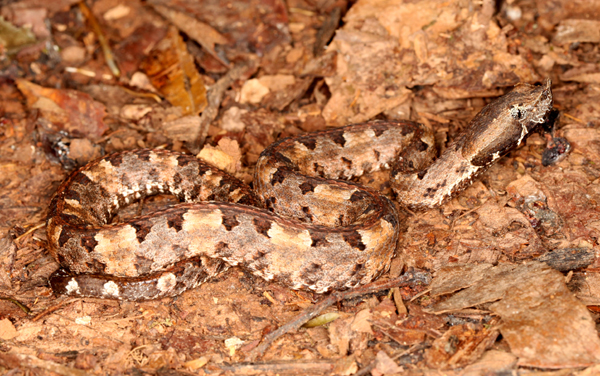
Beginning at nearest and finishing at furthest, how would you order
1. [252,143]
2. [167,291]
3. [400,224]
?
1. [167,291]
2. [400,224]
3. [252,143]

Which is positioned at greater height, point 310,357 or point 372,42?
point 372,42

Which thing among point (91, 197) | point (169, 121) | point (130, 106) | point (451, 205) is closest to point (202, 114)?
point (169, 121)

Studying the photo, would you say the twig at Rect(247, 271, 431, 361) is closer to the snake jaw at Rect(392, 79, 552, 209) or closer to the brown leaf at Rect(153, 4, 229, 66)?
the snake jaw at Rect(392, 79, 552, 209)

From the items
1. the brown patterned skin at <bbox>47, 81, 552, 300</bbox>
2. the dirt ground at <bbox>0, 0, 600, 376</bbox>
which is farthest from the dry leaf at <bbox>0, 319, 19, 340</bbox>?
the brown patterned skin at <bbox>47, 81, 552, 300</bbox>

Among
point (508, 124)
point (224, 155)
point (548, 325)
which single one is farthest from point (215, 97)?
point (548, 325)

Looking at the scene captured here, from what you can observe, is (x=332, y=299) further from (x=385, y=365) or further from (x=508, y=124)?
(x=508, y=124)

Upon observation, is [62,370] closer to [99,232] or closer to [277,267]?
[99,232]
